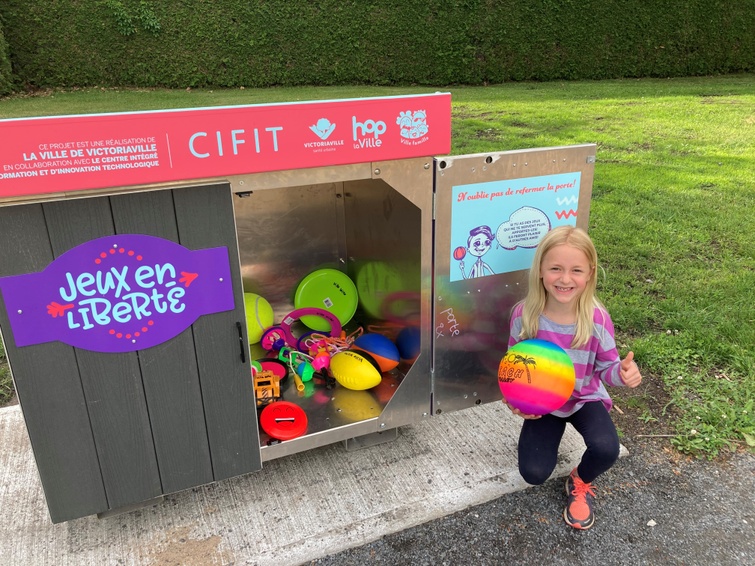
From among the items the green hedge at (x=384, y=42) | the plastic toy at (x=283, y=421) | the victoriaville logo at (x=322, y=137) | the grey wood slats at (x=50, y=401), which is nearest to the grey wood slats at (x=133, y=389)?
the grey wood slats at (x=50, y=401)

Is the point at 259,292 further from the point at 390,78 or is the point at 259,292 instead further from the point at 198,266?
the point at 390,78

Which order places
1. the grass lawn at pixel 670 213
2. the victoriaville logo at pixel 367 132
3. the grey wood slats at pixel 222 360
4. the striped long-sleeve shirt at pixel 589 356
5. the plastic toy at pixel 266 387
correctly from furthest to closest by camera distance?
1. the grass lawn at pixel 670 213
2. the plastic toy at pixel 266 387
3. the striped long-sleeve shirt at pixel 589 356
4. the victoriaville logo at pixel 367 132
5. the grey wood slats at pixel 222 360

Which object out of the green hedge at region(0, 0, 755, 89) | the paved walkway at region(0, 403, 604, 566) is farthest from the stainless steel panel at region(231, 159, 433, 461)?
the green hedge at region(0, 0, 755, 89)

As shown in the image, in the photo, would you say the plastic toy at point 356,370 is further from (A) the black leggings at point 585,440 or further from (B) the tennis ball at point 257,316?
(A) the black leggings at point 585,440

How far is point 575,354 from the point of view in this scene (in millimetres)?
2475

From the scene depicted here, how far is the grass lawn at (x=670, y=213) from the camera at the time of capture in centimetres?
326

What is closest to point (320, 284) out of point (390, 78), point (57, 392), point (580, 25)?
point (57, 392)

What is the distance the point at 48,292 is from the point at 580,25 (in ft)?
48.5

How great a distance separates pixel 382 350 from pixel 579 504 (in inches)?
43.1

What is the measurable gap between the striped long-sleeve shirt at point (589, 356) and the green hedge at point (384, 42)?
1287 cm

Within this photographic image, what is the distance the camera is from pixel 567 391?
2.35 meters

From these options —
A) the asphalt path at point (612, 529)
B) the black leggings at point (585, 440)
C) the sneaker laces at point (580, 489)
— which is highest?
the black leggings at point (585, 440)

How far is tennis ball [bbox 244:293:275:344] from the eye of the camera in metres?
3.26

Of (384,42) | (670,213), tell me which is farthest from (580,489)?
(384,42)
